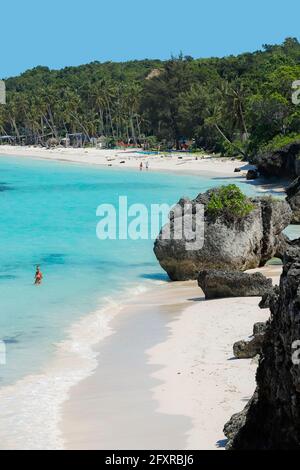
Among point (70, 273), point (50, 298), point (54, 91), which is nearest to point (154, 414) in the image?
point (50, 298)

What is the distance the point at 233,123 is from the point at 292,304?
275 ft

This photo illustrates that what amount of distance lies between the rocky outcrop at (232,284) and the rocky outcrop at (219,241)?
340cm

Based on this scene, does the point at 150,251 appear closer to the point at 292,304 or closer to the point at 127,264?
the point at 127,264

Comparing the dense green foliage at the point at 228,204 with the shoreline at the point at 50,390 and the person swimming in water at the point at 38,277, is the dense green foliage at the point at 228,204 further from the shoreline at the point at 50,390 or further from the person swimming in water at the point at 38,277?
the person swimming in water at the point at 38,277

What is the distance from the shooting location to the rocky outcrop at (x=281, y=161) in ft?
210

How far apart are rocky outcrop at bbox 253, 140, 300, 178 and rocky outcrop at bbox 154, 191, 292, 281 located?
33608 mm

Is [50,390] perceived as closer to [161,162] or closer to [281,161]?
[281,161]

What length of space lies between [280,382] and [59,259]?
26521 millimetres

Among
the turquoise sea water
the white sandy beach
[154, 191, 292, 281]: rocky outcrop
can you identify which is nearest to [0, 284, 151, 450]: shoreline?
the white sandy beach

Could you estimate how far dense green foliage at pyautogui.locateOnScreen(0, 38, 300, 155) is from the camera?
241 ft

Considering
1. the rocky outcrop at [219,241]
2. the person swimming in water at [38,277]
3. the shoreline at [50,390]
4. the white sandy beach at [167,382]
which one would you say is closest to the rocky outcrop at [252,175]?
the rocky outcrop at [219,241]

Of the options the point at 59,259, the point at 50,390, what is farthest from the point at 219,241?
the point at 50,390

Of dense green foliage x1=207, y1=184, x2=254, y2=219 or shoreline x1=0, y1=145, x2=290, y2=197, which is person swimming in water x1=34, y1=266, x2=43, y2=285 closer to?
dense green foliage x1=207, y1=184, x2=254, y2=219

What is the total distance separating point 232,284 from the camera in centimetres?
2300
